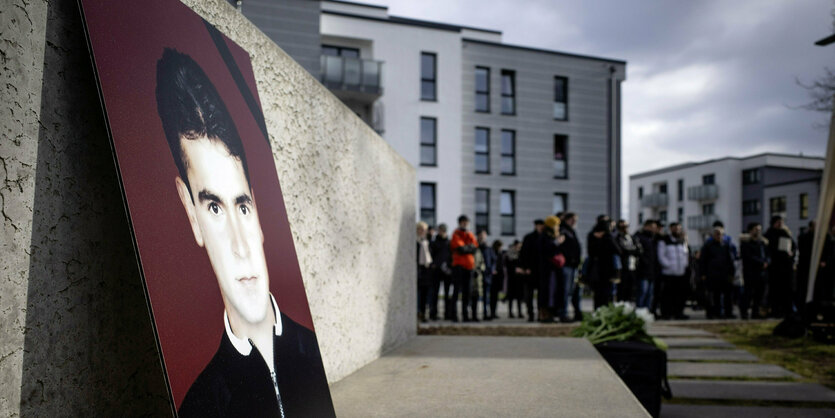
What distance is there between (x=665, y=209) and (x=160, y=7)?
66035 millimetres

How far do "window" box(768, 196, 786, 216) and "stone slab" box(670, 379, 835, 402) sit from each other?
48.8 m

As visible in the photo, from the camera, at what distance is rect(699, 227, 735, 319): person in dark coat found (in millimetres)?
11172

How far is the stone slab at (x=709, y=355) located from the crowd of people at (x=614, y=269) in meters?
2.54

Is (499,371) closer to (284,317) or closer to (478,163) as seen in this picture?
(284,317)

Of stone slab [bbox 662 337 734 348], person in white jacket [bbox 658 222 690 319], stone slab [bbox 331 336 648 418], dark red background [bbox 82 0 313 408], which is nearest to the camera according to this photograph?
dark red background [bbox 82 0 313 408]

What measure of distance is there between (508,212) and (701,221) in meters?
35.7

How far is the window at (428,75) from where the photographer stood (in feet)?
83.1

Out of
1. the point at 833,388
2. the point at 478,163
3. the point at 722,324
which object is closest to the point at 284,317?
the point at 833,388

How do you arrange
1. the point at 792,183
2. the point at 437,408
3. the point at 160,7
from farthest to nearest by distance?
1. the point at 792,183
2. the point at 437,408
3. the point at 160,7

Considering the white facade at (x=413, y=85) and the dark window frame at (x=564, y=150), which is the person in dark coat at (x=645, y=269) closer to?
the white facade at (x=413, y=85)

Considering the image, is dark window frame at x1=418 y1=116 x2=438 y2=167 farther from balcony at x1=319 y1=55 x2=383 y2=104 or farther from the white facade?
balcony at x1=319 y1=55 x2=383 y2=104

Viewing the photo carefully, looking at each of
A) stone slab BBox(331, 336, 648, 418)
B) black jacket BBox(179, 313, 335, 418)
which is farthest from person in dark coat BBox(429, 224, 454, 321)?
black jacket BBox(179, 313, 335, 418)

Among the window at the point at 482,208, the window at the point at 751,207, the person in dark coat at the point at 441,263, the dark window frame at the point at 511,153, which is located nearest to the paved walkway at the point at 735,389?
the person in dark coat at the point at 441,263

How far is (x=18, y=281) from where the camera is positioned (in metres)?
1.28
